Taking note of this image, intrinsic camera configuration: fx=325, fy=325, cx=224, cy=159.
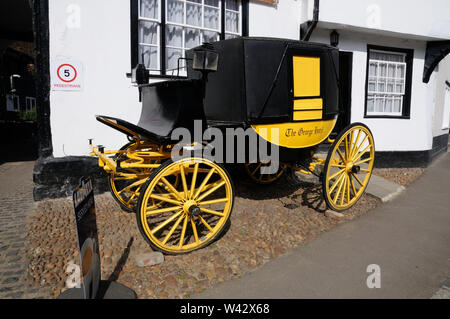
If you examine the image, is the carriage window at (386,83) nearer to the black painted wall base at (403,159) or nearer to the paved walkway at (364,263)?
the black painted wall base at (403,159)

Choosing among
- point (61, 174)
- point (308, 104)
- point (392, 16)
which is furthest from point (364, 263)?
point (392, 16)

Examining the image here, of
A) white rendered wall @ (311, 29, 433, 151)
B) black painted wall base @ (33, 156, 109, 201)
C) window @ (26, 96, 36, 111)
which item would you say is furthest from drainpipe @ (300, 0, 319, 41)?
window @ (26, 96, 36, 111)

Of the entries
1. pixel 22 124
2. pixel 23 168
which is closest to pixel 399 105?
pixel 23 168

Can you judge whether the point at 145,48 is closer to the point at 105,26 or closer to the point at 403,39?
the point at 105,26

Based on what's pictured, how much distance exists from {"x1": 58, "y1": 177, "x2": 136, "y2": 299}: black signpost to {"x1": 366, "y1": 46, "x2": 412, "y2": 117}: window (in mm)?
7398

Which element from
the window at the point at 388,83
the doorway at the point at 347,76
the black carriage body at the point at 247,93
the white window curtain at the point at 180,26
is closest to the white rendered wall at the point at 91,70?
the white window curtain at the point at 180,26

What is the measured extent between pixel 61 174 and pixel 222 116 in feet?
9.36

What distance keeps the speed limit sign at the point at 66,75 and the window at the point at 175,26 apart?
0.89 metres

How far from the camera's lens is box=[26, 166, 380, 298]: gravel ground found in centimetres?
281

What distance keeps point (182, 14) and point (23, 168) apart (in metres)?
5.07

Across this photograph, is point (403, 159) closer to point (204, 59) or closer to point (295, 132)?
point (295, 132)

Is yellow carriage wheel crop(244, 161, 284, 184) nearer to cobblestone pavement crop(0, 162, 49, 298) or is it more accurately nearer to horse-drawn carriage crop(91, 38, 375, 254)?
horse-drawn carriage crop(91, 38, 375, 254)

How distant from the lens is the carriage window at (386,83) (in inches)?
327

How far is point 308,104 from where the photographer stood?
3840 millimetres
